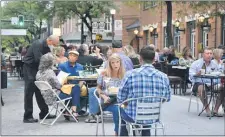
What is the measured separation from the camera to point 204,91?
11953mm

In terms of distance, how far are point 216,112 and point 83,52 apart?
4.28 m

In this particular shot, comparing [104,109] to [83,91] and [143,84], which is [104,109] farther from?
[83,91]

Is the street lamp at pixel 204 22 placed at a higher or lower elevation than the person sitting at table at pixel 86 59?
higher

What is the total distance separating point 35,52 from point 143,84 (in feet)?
14.2

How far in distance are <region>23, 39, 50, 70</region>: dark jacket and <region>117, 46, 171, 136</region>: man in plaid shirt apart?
4141 millimetres

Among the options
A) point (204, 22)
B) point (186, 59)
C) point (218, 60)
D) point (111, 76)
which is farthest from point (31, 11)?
point (111, 76)

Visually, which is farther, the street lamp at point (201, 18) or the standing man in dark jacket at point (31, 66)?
the street lamp at point (201, 18)

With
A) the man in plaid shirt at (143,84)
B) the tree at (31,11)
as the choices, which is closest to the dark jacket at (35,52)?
the man in plaid shirt at (143,84)

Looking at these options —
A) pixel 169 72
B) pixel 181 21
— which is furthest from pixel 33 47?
pixel 181 21

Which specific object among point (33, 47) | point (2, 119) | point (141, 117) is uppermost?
point (33, 47)

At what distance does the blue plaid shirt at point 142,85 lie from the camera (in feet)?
22.3

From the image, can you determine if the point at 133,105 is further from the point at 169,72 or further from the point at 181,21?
the point at 181,21

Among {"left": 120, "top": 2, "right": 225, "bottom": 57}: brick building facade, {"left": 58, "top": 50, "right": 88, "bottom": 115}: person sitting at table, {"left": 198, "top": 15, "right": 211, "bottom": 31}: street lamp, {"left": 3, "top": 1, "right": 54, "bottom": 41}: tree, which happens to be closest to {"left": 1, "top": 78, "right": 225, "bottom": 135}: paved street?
{"left": 58, "top": 50, "right": 88, "bottom": 115}: person sitting at table

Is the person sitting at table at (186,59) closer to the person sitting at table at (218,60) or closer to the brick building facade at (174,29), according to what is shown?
the person sitting at table at (218,60)
